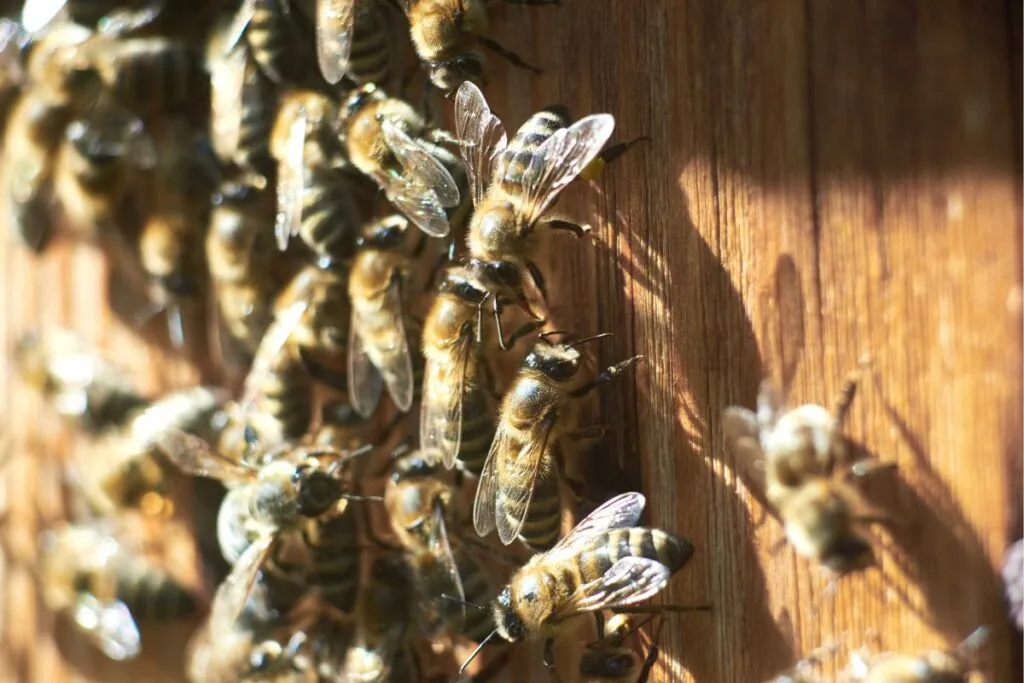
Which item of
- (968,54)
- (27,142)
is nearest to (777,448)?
(968,54)

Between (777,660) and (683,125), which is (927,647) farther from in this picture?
(683,125)

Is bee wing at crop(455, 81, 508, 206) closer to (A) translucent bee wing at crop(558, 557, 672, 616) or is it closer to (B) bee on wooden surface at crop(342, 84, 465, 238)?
(B) bee on wooden surface at crop(342, 84, 465, 238)

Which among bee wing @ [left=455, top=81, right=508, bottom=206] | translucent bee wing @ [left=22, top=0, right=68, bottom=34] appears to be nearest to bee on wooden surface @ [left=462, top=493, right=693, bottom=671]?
bee wing @ [left=455, top=81, right=508, bottom=206]

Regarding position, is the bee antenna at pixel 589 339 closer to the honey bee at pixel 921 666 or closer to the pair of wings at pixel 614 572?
A: the pair of wings at pixel 614 572

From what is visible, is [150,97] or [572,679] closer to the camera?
[572,679]

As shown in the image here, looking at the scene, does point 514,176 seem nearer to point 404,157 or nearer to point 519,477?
point 404,157

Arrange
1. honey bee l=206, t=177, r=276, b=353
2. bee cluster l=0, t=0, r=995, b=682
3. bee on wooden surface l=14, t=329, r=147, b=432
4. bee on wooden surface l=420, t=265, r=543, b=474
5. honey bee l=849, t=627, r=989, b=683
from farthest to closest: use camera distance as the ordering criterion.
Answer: bee on wooden surface l=14, t=329, r=147, b=432 → honey bee l=206, t=177, r=276, b=353 → bee on wooden surface l=420, t=265, r=543, b=474 → bee cluster l=0, t=0, r=995, b=682 → honey bee l=849, t=627, r=989, b=683
